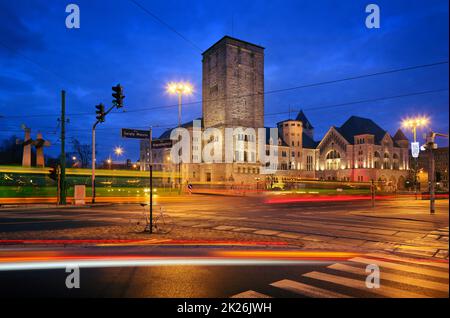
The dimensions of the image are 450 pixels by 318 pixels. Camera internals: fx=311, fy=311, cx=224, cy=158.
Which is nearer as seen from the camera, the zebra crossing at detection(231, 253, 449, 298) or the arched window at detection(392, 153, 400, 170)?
the zebra crossing at detection(231, 253, 449, 298)

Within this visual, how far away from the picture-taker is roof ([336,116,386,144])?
8200cm

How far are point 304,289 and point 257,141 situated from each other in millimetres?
68011

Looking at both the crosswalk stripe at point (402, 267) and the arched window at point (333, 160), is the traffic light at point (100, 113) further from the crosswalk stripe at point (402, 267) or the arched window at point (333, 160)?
the arched window at point (333, 160)

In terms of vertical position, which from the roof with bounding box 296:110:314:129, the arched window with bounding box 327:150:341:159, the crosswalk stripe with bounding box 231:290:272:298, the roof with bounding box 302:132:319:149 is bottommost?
the crosswalk stripe with bounding box 231:290:272:298

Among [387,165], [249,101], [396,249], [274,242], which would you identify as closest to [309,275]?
[274,242]

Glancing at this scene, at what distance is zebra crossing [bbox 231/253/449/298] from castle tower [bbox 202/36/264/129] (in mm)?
60779

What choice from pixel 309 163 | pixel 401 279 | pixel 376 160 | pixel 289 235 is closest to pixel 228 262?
pixel 401 279

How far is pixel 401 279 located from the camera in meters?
6.11

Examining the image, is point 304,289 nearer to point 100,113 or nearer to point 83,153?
point 100,113

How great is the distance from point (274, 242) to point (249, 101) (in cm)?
6225

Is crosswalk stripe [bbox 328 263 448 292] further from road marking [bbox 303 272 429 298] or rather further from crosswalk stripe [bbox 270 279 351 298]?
crosswalk stripe [bbox 270 279 351 298]

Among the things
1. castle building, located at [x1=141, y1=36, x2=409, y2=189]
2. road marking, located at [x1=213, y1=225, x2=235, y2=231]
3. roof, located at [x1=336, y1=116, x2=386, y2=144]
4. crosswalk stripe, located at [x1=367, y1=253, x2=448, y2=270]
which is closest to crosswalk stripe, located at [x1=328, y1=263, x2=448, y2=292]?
crosswalk stripe, located at [x1=367, y1=253, x2=448, y2=270]
